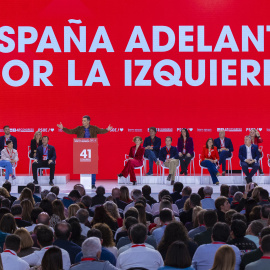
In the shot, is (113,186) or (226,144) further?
(226,144)

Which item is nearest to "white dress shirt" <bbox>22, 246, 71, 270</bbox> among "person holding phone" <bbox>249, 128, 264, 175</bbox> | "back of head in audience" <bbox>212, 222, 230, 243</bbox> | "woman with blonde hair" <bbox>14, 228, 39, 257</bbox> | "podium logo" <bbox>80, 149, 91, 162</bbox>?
"woman with blonde hair" <bbox>14, 228, 39, 257</bbox>

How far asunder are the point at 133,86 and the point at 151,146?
1.57 m

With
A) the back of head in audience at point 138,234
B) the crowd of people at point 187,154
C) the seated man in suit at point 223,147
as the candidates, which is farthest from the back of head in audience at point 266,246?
the seated man in suit at point 223,147

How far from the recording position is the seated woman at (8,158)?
11.5m

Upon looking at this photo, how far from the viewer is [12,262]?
160 inches

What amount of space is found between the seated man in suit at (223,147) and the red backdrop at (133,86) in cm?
82

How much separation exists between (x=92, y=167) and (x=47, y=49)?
3.70m

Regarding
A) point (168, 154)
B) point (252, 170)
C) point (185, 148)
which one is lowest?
point (252, 170)

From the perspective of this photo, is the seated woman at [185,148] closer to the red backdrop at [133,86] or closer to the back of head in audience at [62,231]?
the red backdrop at [133,86]

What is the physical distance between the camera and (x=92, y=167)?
10266mm

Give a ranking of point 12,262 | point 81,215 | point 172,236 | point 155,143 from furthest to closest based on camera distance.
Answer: point 155,143 → point 81,215 → point 172,236 → point 12,262

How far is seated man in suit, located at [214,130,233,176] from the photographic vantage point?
1192 centimetres

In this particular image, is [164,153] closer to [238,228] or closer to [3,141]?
[3,141]

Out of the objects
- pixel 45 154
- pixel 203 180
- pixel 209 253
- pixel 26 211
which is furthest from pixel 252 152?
pixel 209 253
